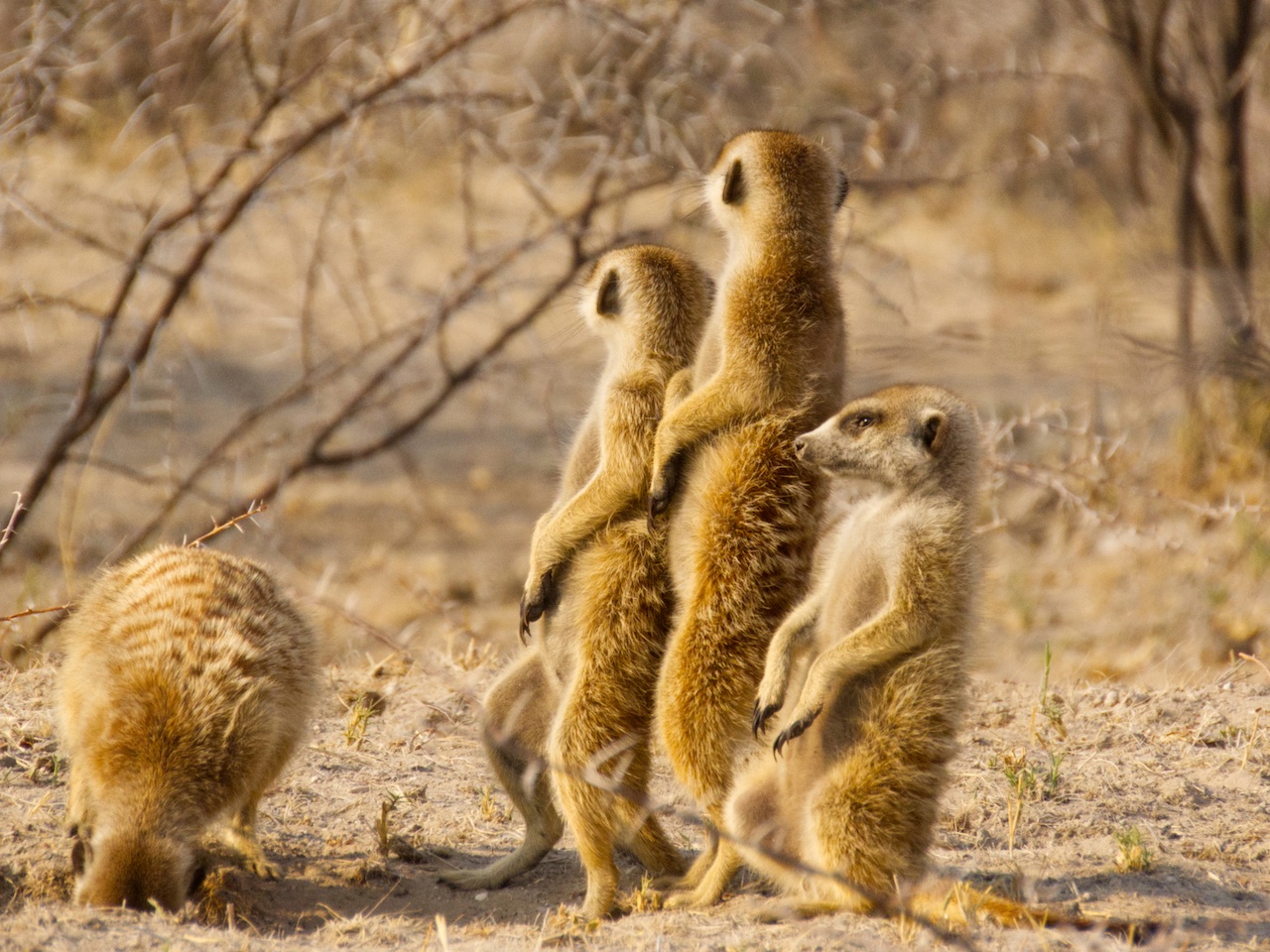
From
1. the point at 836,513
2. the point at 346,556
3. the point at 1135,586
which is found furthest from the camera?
the point at 346,556

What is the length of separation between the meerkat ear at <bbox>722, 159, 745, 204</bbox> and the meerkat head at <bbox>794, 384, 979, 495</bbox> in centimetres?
70

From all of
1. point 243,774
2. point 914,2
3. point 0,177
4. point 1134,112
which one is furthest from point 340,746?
point 1134,112

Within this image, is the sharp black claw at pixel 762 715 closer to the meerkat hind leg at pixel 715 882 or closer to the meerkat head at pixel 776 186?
the meerkat hind leg at pixel 715 882

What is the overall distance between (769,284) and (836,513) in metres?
1.56

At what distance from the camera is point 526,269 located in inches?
446

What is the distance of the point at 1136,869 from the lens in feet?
10.7

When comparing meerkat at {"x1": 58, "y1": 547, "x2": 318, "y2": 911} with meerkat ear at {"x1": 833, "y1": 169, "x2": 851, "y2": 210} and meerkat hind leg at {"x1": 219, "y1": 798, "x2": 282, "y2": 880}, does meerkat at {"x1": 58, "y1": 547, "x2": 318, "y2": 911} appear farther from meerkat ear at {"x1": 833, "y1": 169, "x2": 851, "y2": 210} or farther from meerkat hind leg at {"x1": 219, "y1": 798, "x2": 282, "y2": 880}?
meerkat ear at {"x1": 833, "y1": 169, "x2": 851, "y2": 210}

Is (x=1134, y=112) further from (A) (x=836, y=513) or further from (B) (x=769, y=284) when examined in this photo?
(B) (x=769, y=284)

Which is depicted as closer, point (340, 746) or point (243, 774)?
point (243, 774)

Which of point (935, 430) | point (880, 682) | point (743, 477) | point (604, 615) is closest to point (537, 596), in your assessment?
point (604, 615)

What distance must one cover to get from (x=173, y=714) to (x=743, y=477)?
138 cm

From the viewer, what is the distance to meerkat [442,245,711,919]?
3.19 metres

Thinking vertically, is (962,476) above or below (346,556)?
above

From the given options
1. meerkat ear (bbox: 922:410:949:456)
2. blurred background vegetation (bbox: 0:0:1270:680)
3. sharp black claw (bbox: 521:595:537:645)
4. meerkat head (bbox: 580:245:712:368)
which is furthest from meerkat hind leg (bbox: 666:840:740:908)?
meerkat head (bbox: 580:245:712:368)
